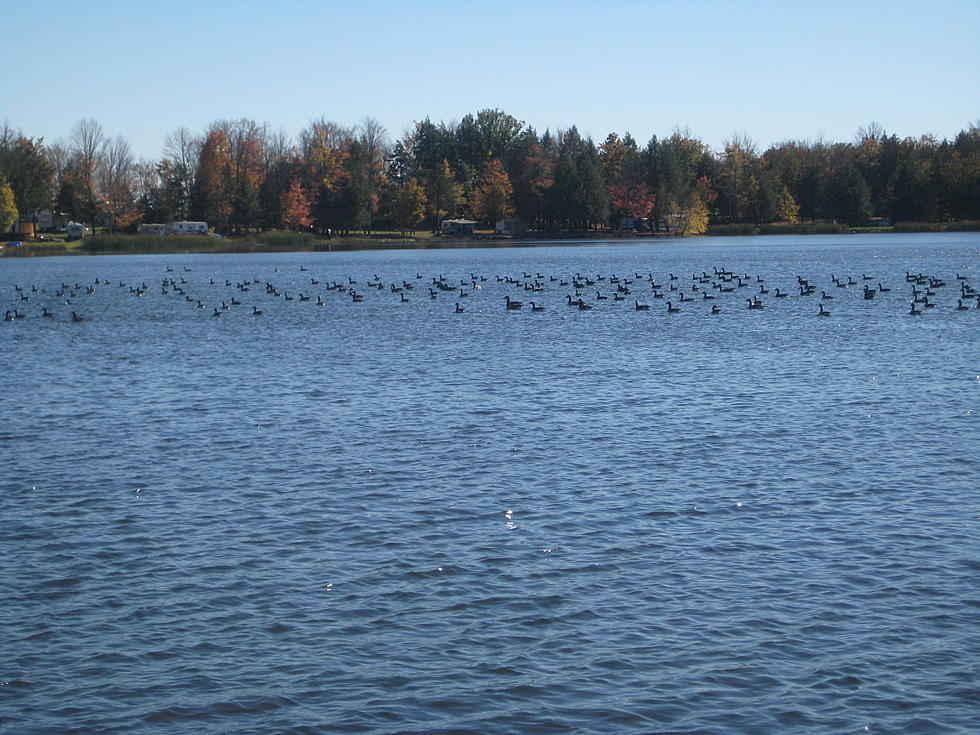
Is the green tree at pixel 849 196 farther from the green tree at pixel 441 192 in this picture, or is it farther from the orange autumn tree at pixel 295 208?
the orange autumn tree at pixel 295 208

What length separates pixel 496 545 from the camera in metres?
15.5

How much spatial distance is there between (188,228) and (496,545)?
135 meters

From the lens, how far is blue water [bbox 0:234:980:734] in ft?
36.2

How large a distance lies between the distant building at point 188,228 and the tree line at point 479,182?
140 inches

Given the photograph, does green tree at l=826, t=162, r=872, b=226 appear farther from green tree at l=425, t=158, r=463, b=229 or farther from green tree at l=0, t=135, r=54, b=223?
green tree at l=0, t=135, r=54, b=223

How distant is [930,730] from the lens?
10.2 meters

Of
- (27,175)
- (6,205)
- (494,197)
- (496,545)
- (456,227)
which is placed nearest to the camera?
(496,545)

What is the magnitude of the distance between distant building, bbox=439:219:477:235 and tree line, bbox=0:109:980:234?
80.9 inches

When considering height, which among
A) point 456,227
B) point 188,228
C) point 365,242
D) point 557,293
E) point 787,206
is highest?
point 787,206

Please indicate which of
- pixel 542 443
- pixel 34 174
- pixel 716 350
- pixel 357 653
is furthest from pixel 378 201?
pixel 357 653

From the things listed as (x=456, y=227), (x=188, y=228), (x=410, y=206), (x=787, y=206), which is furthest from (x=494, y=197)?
(x=188, y=228)

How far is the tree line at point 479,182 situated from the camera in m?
146

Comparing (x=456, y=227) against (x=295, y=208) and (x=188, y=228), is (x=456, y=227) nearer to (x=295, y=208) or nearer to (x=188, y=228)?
(x=295, y=208)

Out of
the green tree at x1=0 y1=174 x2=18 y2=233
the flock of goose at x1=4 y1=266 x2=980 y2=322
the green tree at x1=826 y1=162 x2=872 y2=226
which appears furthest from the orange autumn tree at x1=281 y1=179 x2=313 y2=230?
the green tree at x1=826 y1=162 x2=872 y2=226
